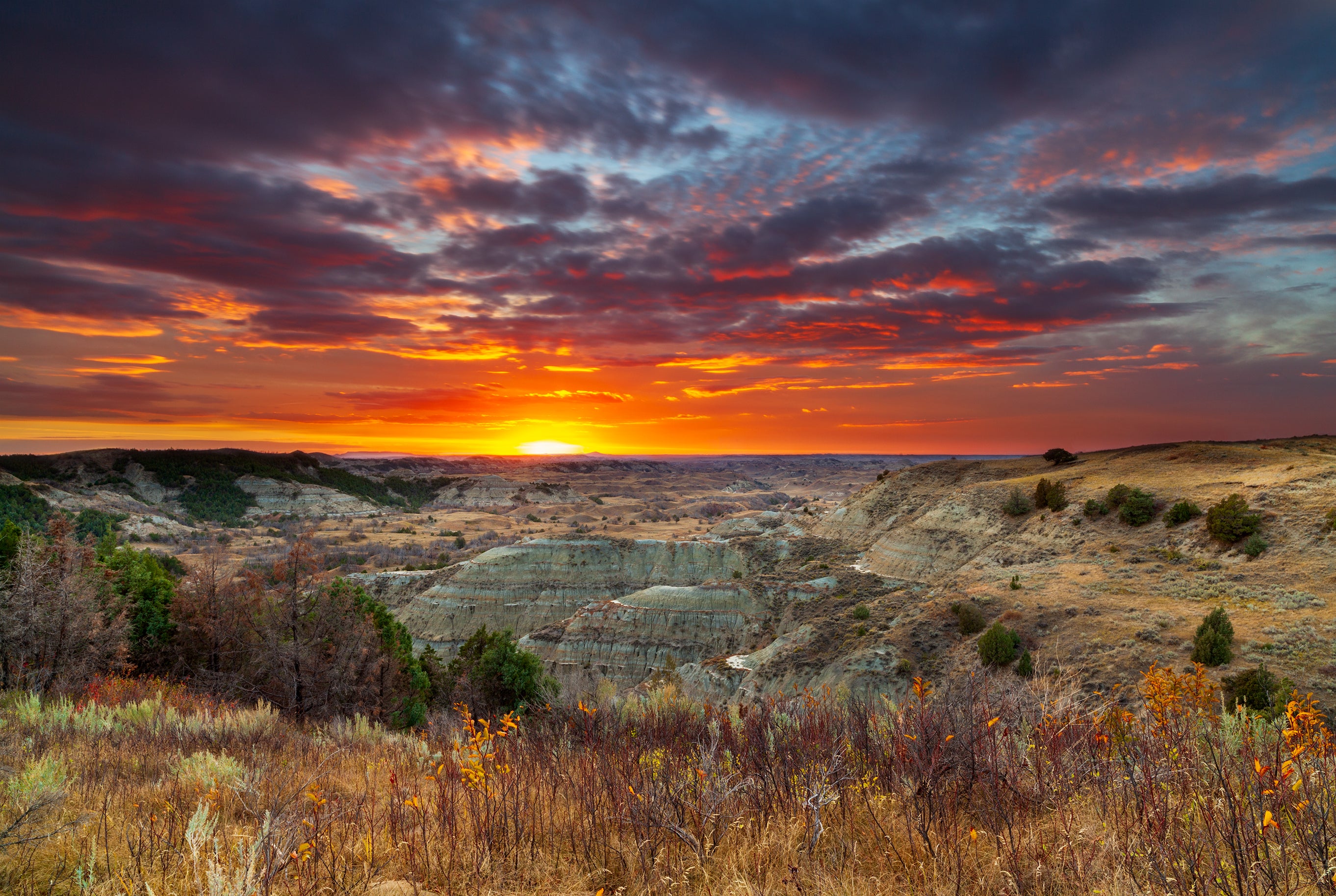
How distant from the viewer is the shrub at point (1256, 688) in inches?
696

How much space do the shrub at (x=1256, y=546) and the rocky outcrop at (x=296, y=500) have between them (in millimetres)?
138922

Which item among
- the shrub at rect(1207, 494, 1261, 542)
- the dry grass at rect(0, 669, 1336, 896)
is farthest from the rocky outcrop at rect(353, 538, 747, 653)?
the dry grass at rect(0, 669, 1336, 896)

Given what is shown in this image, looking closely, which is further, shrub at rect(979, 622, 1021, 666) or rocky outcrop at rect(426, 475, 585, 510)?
rocky outcrop at rect(426, 475, 585, 510)

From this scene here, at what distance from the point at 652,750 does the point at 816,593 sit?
44.3 metres

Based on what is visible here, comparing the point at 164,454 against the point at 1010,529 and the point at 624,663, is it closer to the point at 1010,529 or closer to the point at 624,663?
the point at 624,663

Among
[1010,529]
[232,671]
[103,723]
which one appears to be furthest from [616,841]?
[1010,529]

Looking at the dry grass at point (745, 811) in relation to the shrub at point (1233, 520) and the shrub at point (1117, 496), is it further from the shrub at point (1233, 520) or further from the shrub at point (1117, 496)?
the shrub at point (1117, 496)

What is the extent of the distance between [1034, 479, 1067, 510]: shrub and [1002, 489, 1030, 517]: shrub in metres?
0.70

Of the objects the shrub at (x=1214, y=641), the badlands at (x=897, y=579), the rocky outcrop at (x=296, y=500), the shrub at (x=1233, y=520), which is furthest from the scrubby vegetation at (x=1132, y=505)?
the rocky outcrop at (x=296, y=500)

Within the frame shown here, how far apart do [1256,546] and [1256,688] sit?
1723 cm

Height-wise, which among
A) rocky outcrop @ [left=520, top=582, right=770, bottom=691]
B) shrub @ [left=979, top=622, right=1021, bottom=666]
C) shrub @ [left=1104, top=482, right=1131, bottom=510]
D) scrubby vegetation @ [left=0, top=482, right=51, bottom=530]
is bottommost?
rocky outcrop @ [left=520, top=582, right=770, bottom=691]

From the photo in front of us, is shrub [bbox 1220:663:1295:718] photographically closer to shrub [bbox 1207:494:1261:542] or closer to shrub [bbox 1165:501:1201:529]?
shrub [bbox 1207:494:1261:542]

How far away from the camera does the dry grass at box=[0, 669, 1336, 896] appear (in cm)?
399

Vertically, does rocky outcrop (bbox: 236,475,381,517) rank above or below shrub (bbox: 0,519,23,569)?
below
